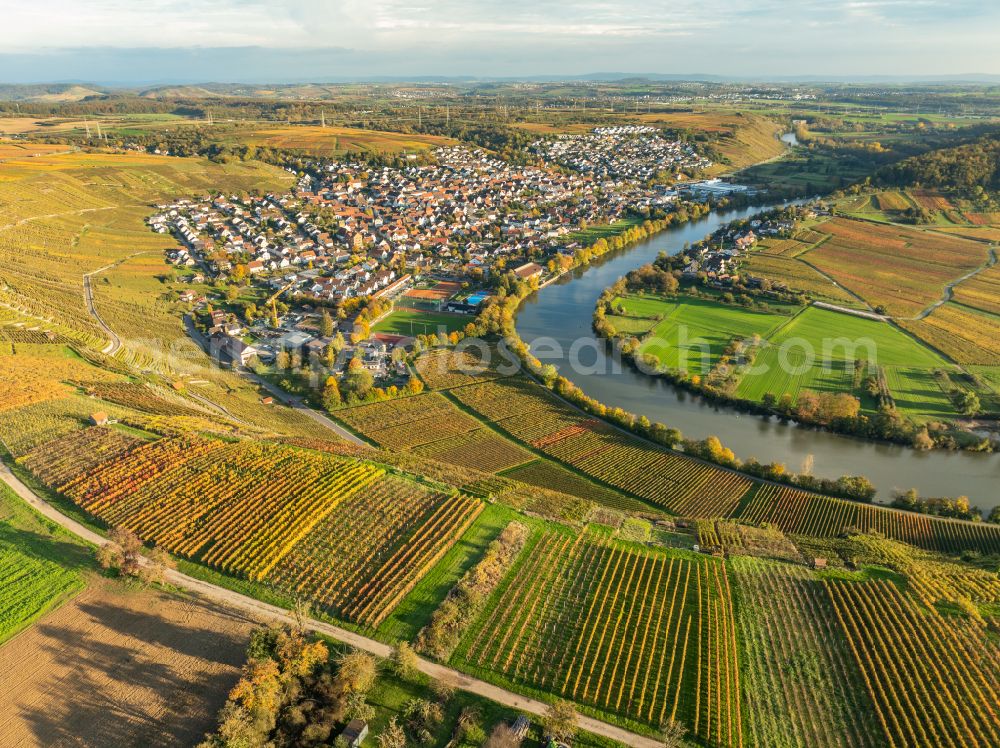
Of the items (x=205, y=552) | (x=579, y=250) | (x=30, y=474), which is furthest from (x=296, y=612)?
(x=579, y=250)

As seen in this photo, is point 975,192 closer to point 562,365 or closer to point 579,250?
point 579,250

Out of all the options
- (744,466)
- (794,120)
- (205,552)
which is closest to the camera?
(205,552)

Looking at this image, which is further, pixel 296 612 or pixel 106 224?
pixel 106 224

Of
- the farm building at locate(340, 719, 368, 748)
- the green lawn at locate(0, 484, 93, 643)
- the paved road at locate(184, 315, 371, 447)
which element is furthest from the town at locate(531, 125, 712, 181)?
the farm building at locate(340, 719, 368, 748)

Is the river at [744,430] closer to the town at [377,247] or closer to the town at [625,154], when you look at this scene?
the town at [377,247]

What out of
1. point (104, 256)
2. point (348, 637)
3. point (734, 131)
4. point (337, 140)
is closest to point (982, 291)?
point (348, 637)

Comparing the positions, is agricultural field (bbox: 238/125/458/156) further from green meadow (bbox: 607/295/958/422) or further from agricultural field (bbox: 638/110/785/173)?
green meadow (bbox: 607/295/958/422)

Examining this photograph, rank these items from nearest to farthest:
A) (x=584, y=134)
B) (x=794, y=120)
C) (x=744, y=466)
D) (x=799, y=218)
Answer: (x=744, y=466)
(x=799, y=218)
(x=584, y=134)
(x=794, y=120)

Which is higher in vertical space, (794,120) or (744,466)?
(794,120)
